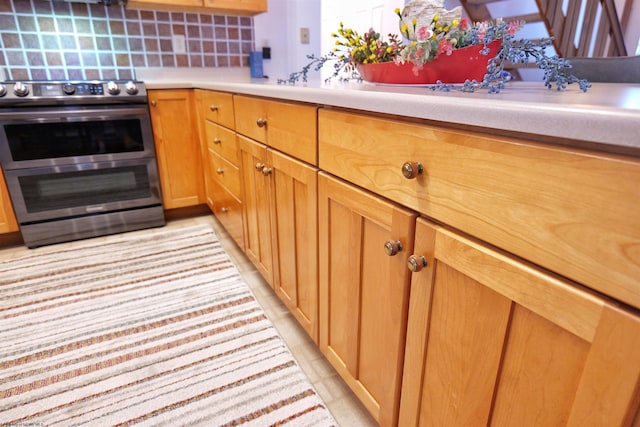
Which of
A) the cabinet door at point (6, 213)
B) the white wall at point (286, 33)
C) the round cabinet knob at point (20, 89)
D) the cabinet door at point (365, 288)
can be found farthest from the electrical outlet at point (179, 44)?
the cabinet door at point (365, 288)

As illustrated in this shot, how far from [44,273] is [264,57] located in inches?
80.9

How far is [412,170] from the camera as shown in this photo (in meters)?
0.65

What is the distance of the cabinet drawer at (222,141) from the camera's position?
1724 mm

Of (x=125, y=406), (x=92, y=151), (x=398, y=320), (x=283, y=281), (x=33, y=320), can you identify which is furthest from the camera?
(x=92, y=151)

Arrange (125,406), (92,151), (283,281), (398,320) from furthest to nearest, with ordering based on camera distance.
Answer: (92,151)
(283,281)
(125,406)
(398,320)

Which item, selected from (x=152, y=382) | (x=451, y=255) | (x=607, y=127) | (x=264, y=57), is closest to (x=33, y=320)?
(x=152, y=382)

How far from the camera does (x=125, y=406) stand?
3.77ft

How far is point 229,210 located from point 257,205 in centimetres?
53

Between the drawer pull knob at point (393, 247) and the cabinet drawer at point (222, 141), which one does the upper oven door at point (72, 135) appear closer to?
the cabinet drawer at point (222, 141)

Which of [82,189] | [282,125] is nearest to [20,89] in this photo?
[82,189]

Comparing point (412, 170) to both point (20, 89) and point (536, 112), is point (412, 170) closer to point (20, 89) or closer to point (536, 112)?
point (536, 112)

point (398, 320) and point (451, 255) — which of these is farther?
point (398, 320)

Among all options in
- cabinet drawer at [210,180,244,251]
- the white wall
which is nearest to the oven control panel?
cabinet drawer at [210,180,244,251]

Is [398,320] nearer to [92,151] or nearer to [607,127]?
[607,127]
